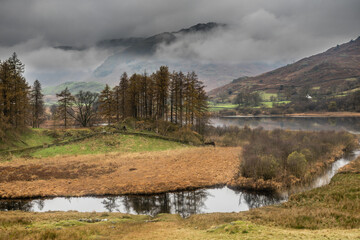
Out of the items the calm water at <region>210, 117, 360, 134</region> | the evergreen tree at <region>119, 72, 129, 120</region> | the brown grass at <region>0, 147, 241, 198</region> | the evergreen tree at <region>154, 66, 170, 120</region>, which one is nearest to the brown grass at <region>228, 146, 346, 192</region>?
the brown grass at <region>0, 147, 241, 198</region>

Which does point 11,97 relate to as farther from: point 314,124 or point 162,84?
point 314,124

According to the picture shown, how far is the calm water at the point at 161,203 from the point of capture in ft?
57.5

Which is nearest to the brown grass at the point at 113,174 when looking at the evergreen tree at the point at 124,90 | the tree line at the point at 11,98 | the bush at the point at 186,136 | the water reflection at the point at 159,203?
the water reflection at the point at 159,203

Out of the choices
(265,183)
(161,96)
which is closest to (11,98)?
(161,96)

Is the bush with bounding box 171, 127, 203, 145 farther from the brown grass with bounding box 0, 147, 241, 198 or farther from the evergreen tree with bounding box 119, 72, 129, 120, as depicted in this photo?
the evergreen tree with bounding box 119, 72, 129, 120

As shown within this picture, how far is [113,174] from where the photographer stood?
84.9 feet

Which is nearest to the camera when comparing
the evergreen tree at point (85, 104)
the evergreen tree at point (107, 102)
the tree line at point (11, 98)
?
the tree line at point (11, 98)

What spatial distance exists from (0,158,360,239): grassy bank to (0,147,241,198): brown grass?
6818mm

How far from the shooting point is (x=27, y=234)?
923cm

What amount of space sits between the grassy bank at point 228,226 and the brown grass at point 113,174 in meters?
6.82

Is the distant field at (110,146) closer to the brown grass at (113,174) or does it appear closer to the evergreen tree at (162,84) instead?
the brown grass at (113,174)

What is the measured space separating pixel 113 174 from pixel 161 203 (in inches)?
379

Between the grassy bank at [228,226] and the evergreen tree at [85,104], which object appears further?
the evergreen tree at [85,104]

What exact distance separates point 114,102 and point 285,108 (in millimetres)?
126547
